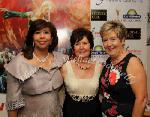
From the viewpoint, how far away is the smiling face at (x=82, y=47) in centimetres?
243

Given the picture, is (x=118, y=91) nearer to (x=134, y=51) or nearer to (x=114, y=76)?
(x=114, y=76)

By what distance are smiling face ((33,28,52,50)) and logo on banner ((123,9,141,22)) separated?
1.22m

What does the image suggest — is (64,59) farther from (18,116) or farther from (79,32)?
(18,116)

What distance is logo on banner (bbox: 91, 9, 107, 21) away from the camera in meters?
3.15

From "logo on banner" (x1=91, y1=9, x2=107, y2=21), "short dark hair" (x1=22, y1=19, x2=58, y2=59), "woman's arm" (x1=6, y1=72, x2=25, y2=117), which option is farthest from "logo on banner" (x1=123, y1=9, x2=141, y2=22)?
"woman's arm" (x1=6, y1=72, x2=25, y2=117)

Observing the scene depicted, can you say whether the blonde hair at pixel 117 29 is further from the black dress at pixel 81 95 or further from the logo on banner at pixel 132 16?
the logo on banner at pixel 132 16

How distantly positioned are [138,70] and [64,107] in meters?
0.77

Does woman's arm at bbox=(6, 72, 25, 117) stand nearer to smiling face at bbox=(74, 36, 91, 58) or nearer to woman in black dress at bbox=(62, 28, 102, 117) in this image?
woman in black dress at bbox=(62, 28, 102, 117)

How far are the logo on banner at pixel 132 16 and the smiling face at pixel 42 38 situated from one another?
1224mm

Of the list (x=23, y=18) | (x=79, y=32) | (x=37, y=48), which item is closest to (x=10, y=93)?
(x=37, y=48)

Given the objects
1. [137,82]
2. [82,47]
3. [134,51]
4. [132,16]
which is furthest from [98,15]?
[137,82]

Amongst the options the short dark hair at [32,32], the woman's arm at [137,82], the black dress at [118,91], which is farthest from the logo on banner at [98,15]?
the woman's arm at [137,82]

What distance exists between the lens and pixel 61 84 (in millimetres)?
2408

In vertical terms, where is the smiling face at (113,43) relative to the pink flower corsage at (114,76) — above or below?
above
